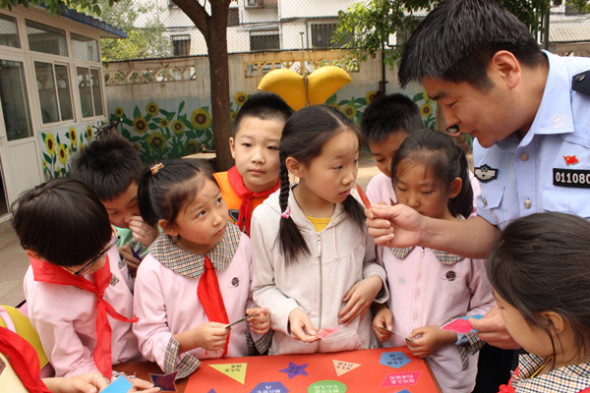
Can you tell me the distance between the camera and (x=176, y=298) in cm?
146

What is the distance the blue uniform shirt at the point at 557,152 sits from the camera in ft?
4.06

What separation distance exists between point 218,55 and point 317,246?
5.37 m

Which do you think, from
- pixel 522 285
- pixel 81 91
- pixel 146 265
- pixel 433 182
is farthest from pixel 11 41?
pixel 522 285

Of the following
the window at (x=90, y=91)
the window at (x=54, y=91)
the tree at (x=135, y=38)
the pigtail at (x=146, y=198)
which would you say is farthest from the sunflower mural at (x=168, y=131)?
the pigtail at (x=146, y=198)

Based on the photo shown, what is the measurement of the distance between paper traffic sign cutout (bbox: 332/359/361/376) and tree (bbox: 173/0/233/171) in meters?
5.52

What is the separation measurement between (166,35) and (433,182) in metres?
16.6

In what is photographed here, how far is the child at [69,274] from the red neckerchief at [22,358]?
0.22 m

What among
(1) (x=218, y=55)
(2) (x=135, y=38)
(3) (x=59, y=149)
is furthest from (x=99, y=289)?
(2) (x=135, y=38)

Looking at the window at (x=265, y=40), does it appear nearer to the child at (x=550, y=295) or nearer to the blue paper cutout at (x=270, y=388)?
the blue paper cutout at (x=270, y=388)

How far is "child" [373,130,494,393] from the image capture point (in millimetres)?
1478

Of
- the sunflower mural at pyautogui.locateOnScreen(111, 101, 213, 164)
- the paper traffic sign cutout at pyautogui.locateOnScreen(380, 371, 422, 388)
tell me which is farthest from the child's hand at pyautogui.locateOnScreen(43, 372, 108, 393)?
the sunflower mural at pyautogui.locateOnScreen(111, 101, 213, 164)

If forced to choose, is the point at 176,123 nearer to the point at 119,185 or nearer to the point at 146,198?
the point at 119,185

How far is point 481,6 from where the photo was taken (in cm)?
126

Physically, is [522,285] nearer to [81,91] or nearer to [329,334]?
[329,334]
